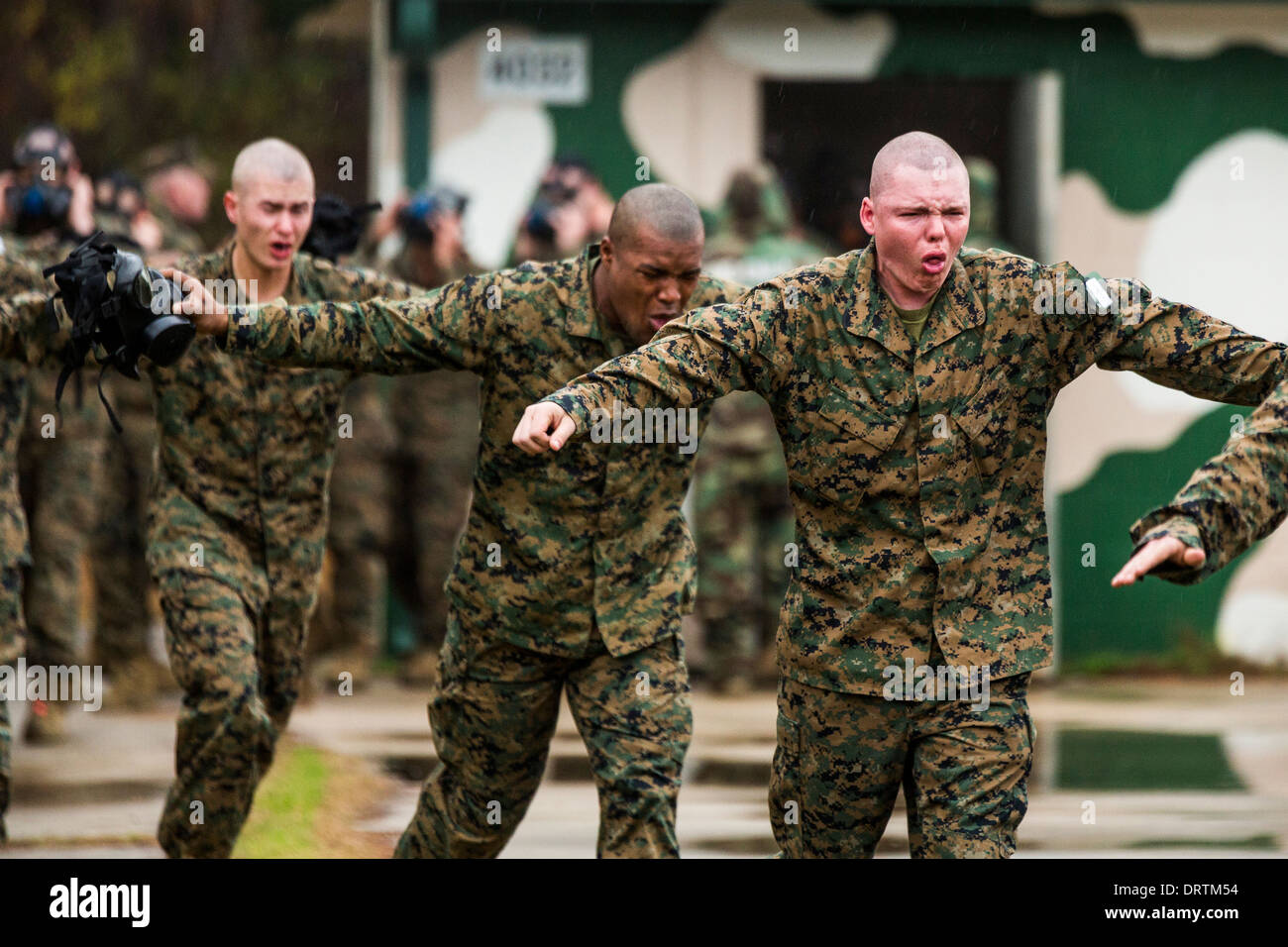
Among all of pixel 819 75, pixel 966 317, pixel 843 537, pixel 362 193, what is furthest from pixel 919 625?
pixel 362 193

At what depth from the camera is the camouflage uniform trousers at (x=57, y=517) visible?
11492 millimetres

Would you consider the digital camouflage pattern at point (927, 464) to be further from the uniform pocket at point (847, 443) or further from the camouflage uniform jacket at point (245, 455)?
the camouflage uniform jacket at point (245, 455)

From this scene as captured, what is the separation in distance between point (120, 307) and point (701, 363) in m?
1.76

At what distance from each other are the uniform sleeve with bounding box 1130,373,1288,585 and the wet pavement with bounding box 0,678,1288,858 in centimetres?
327

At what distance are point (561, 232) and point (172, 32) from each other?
1416 cm

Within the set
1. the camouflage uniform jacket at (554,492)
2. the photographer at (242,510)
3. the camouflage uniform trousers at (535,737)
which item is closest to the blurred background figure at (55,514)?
the photographer at (242,510)

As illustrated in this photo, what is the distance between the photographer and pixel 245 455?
297 inches

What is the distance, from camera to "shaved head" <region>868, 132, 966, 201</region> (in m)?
5.71

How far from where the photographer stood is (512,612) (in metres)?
6.70

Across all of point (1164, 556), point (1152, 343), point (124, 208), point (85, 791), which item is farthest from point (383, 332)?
point (124, 208)

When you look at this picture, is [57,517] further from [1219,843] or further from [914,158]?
[914,158]

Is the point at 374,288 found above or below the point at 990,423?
above
